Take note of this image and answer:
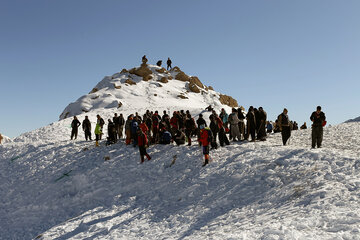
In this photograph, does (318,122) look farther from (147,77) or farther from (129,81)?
(147,77)

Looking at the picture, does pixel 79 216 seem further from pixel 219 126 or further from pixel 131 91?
pixel 131 91

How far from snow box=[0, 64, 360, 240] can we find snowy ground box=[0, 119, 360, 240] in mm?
40

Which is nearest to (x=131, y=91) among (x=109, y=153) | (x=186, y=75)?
(x=186, y=75)

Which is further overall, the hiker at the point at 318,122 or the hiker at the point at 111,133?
the hiker at the point at 111,133

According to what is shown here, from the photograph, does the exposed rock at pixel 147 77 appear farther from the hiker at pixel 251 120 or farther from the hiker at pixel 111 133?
the hiker at pixel 251 120

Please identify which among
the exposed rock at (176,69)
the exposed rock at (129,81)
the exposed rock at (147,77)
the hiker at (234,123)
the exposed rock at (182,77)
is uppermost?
the exposed rock at (176,69)

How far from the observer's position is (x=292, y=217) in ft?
21.2

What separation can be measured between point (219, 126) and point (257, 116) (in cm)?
272

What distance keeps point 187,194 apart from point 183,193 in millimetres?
232

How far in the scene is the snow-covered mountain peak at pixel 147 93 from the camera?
52.3m

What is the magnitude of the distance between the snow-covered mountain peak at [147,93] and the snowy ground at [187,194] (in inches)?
1185

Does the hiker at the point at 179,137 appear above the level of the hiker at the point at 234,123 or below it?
below


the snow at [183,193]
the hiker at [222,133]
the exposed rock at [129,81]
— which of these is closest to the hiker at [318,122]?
the snow at [183,193]

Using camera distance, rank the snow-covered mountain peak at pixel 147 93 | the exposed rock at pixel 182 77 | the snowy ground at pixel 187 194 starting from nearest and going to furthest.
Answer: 1. the snowy ground at pixel 187 194
2. the snow-covered mountain peak at pixel 147 93
3. the exposed rock at pixel 182 77
